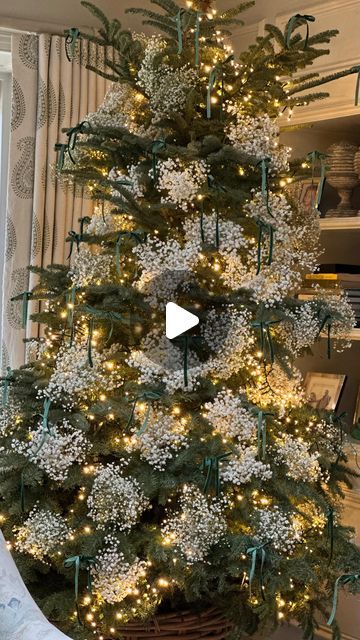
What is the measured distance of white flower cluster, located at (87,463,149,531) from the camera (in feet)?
7.10

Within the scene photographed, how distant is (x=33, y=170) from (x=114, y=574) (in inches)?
69.5

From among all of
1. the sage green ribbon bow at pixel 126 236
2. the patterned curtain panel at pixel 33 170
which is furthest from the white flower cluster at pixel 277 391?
the patterned curtain panel at pixel 33 170

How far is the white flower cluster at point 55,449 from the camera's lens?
2.22m

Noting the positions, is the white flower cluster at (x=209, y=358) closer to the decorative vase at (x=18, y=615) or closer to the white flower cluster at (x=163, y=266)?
the white flower cluster at (x=163, y=266)

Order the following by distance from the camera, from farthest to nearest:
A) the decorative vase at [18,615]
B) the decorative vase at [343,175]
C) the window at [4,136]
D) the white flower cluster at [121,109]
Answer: the window at [4,136] < the decorative vase at [343,175] < the white flower cluster at [121,109] < the decorative vase at [18,615]

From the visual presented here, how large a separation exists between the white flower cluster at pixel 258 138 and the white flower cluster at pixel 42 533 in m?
1.07

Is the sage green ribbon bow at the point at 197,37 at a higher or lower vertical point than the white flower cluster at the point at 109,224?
higher

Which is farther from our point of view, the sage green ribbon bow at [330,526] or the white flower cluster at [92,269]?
the white flower cluster at [92,269]

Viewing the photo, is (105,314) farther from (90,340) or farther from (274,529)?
(274,529)

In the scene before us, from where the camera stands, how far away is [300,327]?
2.34 m

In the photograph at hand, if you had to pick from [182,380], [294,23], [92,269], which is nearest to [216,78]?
[294,23]

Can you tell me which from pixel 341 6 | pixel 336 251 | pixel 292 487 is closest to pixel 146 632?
pixel 292 487

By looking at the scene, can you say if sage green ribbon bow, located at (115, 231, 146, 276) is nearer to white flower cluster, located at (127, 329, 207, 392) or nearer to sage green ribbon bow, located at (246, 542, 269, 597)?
white flower cluster, located at (127, 329, 207, 392)

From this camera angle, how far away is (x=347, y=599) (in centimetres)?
303
